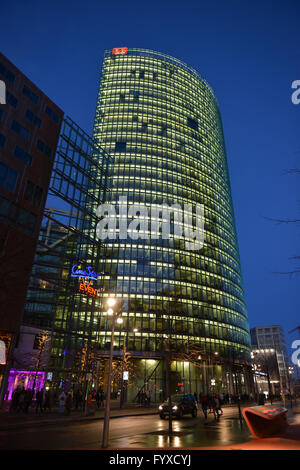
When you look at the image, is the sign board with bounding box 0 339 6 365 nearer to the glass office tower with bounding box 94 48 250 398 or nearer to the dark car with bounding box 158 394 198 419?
the dark car with bounding box 158 394 198 419

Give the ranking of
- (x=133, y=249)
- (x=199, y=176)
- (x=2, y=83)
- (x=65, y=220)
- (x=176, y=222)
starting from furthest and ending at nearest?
1. (x=199, y=176)
2. (x=176, y=222)
3. (x=133, y=249)
4. (x=65, y=220)
5. (x=2, y=83)

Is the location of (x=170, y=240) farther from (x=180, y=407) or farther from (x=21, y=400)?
(x=21, y=400)

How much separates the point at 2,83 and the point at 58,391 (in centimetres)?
3753

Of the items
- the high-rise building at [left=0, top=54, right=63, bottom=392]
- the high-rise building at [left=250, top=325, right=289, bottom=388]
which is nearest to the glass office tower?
the high-rise building at [left=0, top=54, right=63, bottom=392]

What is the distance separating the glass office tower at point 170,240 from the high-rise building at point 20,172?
27749mm

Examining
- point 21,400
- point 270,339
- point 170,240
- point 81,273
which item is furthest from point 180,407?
point 270,339

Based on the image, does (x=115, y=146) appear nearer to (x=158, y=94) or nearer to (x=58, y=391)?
(x=158, y=94)

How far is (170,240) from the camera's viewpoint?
2985 inches

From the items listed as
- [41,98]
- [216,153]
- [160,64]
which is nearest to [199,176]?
[216,153]

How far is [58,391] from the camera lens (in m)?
38.9

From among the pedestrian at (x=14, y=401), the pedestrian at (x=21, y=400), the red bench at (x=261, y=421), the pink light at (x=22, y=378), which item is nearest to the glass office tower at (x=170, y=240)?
the pink light at (x=22, y=378)

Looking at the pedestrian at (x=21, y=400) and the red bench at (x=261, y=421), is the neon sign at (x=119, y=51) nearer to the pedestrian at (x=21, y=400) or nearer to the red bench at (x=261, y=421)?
the pedestrian at (x=21, y=400)

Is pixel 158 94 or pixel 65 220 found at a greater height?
pixel 158 94

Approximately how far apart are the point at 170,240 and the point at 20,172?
47364 millimetres
